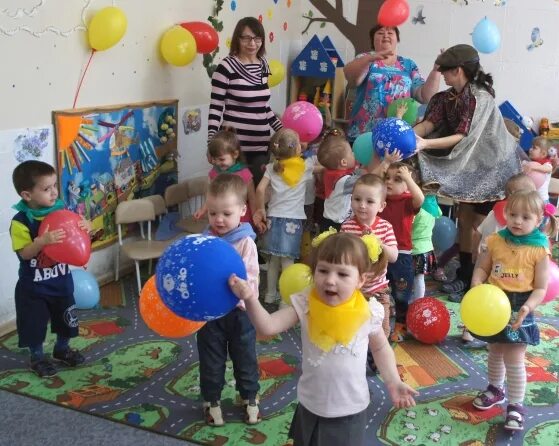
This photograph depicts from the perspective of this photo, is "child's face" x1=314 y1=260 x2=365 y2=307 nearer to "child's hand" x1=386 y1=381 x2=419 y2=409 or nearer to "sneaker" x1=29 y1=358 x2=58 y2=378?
"child's hand" x1=386 y1=381 x2=419 y2=409

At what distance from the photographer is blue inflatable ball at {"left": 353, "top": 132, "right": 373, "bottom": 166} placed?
11.3 ft

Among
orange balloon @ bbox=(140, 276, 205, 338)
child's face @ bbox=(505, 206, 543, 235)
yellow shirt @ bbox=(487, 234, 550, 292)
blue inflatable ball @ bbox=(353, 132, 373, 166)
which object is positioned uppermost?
blue inflatable ball @ bbox=(353, 132, 373, 166)

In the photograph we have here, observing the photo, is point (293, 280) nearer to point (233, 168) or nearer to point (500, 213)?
point (233, 168)

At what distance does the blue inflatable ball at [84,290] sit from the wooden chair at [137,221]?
416 millimetres

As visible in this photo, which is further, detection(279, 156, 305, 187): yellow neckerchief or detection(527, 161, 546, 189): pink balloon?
detection(527, 161, 546, 189): pink balloon

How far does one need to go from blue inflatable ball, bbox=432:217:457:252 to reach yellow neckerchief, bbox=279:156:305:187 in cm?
115

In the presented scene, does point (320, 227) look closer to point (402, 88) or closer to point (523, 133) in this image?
point (402, 88)

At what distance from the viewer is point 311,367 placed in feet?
5.80

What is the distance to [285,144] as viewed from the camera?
347cm

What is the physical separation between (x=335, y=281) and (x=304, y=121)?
2.31 meters

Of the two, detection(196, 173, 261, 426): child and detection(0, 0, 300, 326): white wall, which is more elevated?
detection(0, 0, 300, 326): white wall

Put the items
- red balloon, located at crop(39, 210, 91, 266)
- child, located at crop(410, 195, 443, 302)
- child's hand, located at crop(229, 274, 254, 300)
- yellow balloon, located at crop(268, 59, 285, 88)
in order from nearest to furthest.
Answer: child's hand, located at crop(229, 274, 254, 300) → red balloon, located at crop(39, 210, 91, 266) → child, located at crop(410, 195, 443, 302) → yellow balloon, located at crop(268, 59, 285, 88)

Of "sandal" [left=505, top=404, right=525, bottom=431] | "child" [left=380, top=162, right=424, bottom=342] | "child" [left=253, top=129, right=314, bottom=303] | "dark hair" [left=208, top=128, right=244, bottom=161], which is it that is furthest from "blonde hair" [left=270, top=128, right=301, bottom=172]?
"sandal" [left=505, top=404, right=525, bottom=431]

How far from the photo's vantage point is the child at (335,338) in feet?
5.39
